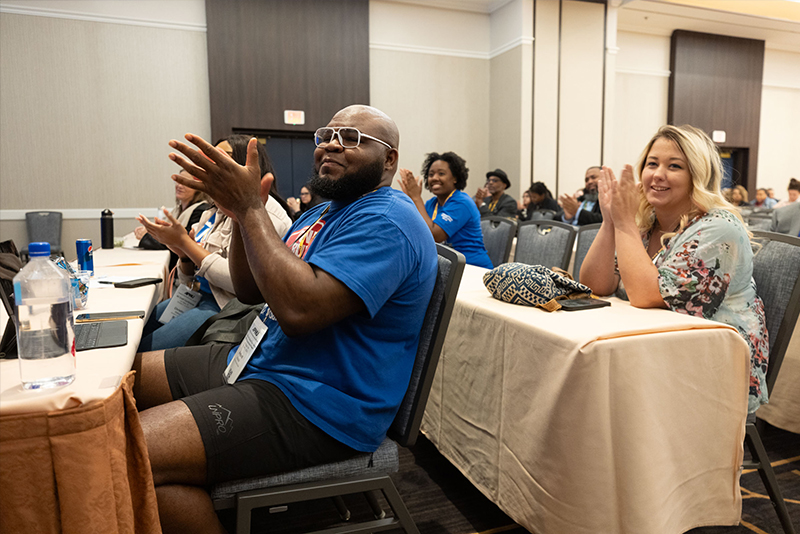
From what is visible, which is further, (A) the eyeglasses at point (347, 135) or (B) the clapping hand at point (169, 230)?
(B) the clapping hand at point (169, 230)

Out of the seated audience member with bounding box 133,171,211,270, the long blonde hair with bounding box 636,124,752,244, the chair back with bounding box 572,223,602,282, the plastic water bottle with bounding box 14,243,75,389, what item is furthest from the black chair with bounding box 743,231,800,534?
the seated audience member with bounding box 133,171,211,270

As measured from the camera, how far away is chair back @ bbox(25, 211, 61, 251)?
6207mm

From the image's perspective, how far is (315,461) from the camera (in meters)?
1.17

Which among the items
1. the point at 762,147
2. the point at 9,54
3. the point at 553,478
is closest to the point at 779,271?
the point at 553,478

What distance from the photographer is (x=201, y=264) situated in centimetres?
198

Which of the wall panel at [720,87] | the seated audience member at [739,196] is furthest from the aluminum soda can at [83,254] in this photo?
the wall panel at [720,87]

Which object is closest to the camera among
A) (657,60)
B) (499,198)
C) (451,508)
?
(451,508)

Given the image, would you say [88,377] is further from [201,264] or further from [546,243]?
[546,243]

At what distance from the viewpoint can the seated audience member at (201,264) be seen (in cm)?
191

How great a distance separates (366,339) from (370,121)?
1.89 ft

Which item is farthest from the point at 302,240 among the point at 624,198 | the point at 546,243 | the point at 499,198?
the point at 499,198

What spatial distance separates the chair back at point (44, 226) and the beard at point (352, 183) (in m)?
6.00

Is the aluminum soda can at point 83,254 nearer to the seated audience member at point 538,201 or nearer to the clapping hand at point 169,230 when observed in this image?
the clapping hand at point 169,230

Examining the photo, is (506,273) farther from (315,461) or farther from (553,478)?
(315,461)
